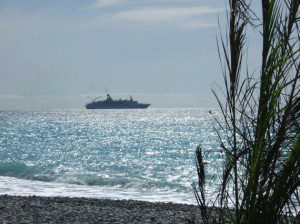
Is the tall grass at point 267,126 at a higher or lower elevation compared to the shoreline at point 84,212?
higher

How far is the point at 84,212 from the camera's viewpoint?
14.3 m

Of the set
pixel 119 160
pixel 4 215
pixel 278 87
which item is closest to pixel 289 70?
pixel 278 87

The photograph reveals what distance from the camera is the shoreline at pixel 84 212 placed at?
515 inches

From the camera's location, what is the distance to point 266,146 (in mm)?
2561

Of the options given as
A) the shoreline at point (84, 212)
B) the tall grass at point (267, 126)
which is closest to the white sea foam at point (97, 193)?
the shoreline at point (84, 212)

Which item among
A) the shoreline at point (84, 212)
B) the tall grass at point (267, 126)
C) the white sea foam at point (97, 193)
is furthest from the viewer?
the white sea foam at point (97, 193)

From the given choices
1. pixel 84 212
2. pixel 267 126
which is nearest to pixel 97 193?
pixel 84 212

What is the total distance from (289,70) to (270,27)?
0.68 ft

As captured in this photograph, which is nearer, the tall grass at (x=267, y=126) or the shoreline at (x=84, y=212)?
the tall grass at (x=267, y=126)

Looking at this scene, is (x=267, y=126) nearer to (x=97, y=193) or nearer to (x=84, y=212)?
(x=84, y=212)

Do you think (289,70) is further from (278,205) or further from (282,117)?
(278,205)

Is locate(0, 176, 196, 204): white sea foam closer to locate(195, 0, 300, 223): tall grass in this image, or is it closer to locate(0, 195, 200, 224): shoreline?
locate(0, 195, 200, 224): shoreline

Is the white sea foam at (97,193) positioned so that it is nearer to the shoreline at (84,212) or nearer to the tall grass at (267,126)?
the shoreline at (84,212)

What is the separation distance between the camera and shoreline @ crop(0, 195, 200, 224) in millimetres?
13070
